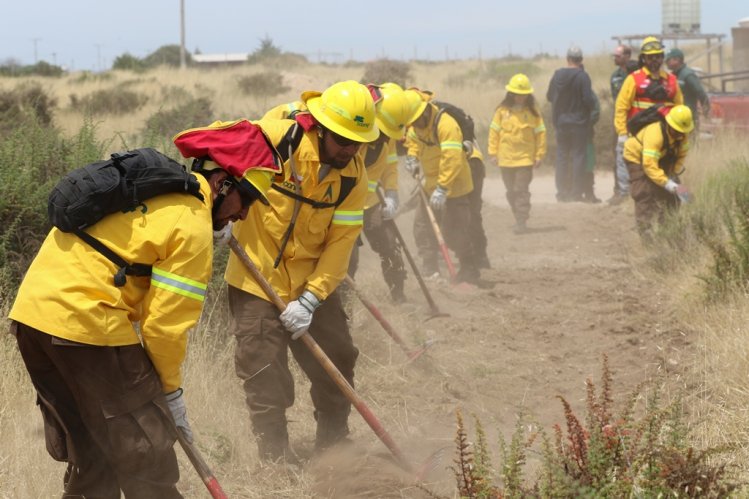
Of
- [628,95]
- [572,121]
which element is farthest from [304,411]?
[572,121]

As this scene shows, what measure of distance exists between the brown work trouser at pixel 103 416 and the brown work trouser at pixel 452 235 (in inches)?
244

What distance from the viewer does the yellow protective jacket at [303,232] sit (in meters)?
4.87

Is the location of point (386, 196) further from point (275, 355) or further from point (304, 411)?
point (275, 355)

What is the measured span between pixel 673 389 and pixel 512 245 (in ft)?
18.9

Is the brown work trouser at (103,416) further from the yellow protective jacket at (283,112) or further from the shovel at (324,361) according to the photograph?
the yellow protective jacket at (283,112)

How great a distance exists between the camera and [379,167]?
7.84 m

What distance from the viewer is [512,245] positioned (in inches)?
466

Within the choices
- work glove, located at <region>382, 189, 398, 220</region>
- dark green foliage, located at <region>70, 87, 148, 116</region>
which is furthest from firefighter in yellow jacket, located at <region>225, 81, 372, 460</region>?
dark green foliage, located at <region>70, 87, 148, 116</region>

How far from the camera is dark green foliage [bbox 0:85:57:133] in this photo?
10.8 m

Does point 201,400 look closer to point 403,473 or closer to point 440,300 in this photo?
point 403,473

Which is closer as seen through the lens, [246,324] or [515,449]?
[515,449]

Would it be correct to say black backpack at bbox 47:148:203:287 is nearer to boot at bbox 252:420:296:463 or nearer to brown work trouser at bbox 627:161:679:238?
boot at bbox 252:420:296:463

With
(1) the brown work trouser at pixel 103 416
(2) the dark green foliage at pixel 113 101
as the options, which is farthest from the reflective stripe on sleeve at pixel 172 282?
(2) the dark green foliage at pixel 113 101

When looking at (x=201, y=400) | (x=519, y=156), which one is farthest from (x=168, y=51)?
(x=201, y=400)
